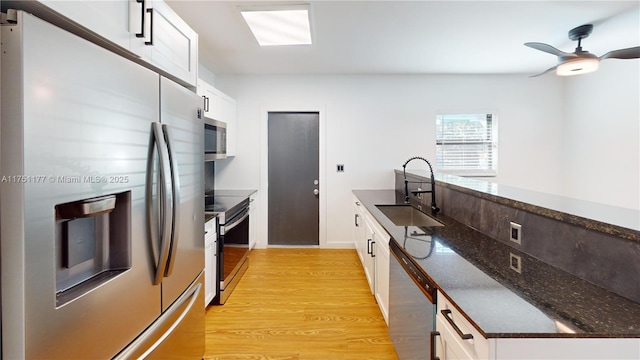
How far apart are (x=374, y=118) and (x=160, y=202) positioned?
3.63 m

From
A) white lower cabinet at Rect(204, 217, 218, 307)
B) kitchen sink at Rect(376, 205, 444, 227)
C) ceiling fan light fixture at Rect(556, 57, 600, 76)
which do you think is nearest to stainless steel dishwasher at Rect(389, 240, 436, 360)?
kitchen sink at Rect(376, 205, 444, 227)

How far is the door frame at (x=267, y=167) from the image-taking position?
4.36 meters

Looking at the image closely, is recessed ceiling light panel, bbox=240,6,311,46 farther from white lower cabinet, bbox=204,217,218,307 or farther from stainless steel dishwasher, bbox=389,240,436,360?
stainless steel dishwasher, bbox=389,240,436,360

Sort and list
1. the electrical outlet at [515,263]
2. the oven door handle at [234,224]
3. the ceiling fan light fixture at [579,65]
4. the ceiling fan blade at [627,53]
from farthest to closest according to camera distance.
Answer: the ceiling fan light fixture at [579,65] < the oven door handle at [234,224] < the ceiling fan blade at [627,53] < the electrical outlet at [515,263]

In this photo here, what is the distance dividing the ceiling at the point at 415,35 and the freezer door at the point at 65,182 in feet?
5.81

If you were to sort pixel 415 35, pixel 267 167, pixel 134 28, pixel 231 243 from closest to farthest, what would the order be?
pixel 134 28 < pixel 231 243 < pixel 415 35 < pixel 267 167

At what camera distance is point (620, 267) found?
105cm

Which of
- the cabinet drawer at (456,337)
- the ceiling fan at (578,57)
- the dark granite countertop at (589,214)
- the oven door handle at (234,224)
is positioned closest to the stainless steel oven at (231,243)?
the oven door handle at (234,224)

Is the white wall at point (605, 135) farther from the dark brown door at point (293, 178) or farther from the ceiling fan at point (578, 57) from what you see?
the dark brown door at point (293, 178)

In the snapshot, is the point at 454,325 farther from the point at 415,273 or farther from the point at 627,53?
the point at 627,53

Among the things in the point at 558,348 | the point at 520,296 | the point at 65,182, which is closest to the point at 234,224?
the point at 65,182

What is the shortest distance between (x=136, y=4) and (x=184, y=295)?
1375 mm

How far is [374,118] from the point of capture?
441 centimetres

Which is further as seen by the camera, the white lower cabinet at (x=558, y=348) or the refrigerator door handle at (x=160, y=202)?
the refrigerator door handle at (x=160, y=202)
